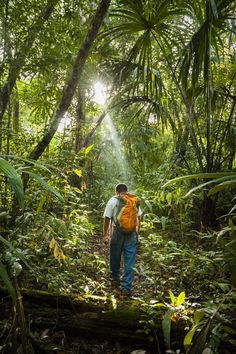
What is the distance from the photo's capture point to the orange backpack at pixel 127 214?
14.2 ft

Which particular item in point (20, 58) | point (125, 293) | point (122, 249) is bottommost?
point (125, 293)

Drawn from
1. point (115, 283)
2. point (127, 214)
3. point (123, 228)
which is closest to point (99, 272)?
point (115, 283)

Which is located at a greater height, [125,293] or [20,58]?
[20,58]

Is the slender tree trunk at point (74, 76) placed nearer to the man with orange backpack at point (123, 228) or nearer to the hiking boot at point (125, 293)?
the man with orange backpack at point (123, 228)

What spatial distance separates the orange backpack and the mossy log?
1.07 meters

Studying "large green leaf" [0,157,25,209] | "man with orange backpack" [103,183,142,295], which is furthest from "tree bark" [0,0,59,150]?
"large green leaf" [0,157,25,209]

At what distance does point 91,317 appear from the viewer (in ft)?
10.6

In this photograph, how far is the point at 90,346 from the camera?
3.12 metres

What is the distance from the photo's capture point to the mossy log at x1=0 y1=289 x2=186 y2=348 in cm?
309

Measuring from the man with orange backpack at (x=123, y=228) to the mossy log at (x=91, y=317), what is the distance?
2.94 ft

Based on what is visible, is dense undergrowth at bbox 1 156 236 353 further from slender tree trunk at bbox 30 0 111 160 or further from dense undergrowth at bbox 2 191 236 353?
slender tree trunk at bbox 30 0 111 160

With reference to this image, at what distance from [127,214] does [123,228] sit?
0.63 feet

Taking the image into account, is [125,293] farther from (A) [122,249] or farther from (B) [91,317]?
(B) [91,317]

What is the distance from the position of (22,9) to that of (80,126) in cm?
332
